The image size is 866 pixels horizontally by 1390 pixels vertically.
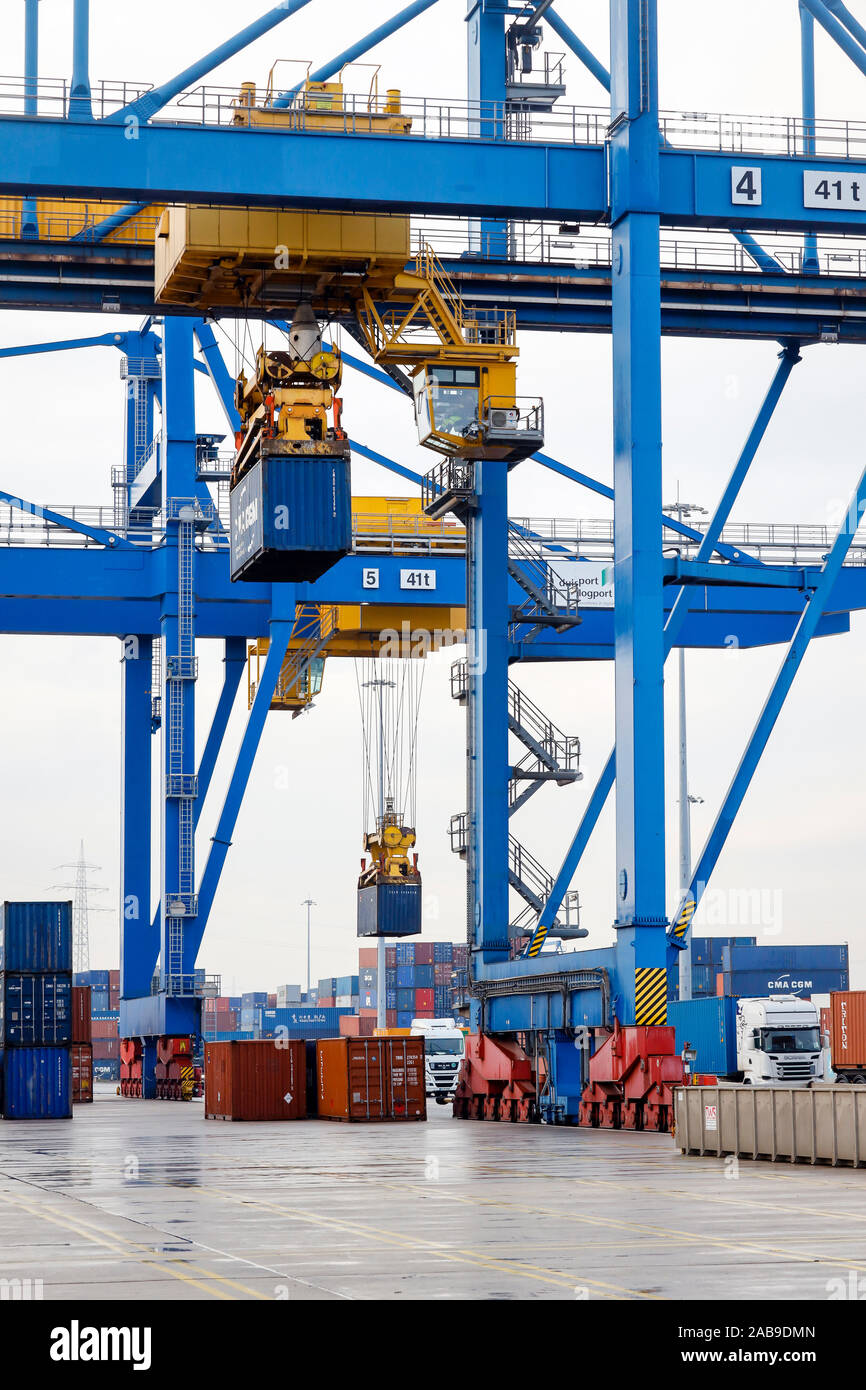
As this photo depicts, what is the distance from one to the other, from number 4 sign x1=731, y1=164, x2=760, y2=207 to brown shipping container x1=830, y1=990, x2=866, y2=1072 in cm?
1695

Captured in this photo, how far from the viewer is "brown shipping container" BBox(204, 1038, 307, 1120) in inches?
1298

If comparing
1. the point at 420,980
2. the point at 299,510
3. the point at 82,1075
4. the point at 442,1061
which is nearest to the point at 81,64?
the point at 299,510

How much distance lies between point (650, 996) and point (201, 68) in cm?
1540

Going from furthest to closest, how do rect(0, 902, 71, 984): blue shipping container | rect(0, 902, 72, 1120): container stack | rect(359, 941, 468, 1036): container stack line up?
rect(359, 941, 468, 1036): container stack, rect(0, 902, 71, 984): blue shipping container, rect(0, 902, 72, 1120): container stack

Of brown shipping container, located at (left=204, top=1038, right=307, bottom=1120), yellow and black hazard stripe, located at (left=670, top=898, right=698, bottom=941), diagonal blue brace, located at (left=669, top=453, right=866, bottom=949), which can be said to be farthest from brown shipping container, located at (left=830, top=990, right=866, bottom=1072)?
brown shipping container, located at (left=204, top=1038, right=307, bottom=1120)

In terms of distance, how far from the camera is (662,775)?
2641cm

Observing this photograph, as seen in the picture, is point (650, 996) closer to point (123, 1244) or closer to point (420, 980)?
point (123, 1244)

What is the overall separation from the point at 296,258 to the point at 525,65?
355 inches

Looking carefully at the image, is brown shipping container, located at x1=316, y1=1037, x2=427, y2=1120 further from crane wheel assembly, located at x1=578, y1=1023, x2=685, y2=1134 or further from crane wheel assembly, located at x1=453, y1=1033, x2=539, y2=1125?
crane wheel assembly, located at x1=578, y1=1023, x2=685, y2=1134

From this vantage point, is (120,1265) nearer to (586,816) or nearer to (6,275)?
(6,275)

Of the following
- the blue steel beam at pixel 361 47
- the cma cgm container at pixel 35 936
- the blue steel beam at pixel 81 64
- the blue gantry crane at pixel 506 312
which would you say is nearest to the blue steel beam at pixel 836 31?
the blue gantry crane at pixel 506 312

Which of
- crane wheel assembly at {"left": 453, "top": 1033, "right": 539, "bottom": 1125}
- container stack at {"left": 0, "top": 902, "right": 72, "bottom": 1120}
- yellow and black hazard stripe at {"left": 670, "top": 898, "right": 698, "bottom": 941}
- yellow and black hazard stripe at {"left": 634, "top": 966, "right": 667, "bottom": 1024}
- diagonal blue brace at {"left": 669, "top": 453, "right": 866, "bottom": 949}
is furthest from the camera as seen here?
container stack at {"left": 0, "top": 902, "right": 72, "bottom": 1120}

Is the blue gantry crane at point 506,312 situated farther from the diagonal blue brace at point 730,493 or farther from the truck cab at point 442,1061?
the truck cab at point 442,1061
